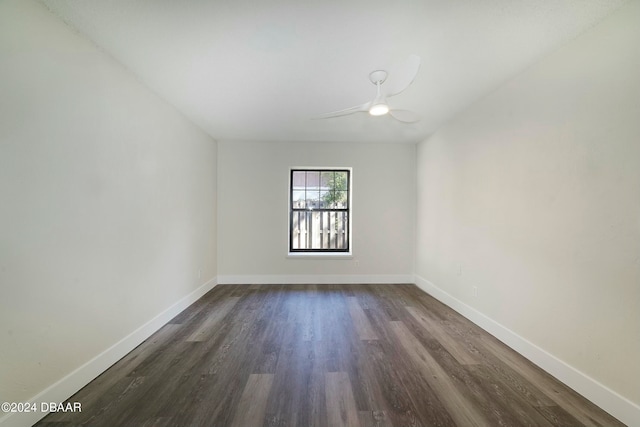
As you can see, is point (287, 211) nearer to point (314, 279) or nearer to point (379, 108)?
point (314, 279)

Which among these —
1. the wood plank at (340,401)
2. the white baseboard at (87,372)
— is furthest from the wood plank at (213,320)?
the wood plank at (340,401)

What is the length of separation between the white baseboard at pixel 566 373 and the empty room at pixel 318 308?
0.01 m

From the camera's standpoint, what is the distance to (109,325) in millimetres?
2043

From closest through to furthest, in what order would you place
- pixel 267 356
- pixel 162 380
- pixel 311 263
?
1. pixel 162 380
2. pixel 267 356
3. pixel 311 263

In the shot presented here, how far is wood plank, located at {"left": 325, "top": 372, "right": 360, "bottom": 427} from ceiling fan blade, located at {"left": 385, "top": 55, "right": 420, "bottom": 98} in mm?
2171

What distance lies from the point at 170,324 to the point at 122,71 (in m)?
2.48

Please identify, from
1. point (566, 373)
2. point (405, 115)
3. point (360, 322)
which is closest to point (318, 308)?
point (360, 322)

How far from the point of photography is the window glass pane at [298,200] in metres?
4.77

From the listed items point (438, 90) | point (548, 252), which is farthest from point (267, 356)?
point (438, 90)

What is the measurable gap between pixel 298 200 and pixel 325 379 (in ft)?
10.8

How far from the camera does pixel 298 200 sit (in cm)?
479

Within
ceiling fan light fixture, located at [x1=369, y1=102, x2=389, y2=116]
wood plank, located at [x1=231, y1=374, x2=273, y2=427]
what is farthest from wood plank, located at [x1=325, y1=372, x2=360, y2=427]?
ceiling fan light fixture, located at [x1=369, y1=102, x2=389, y2=116]

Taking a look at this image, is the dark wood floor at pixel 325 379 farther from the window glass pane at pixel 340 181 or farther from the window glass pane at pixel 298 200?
Result: the window glass pane at pixel 340 181

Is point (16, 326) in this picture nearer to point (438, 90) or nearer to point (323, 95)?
point (323, 95)
